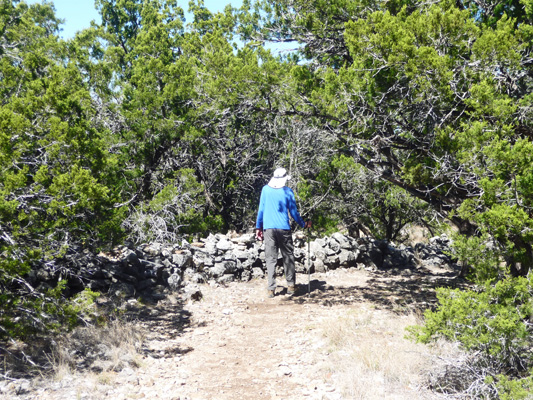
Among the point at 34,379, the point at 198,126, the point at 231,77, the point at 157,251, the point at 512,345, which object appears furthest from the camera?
the point at 198,126

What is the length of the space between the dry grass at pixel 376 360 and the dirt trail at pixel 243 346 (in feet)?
0.18

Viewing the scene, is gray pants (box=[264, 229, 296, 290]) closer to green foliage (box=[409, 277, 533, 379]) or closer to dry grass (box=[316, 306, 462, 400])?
dry grass (box=[316, 306, 462, 400])

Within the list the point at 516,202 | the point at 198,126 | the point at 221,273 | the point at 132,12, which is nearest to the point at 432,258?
the point at 221,273

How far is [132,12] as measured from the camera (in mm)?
21078

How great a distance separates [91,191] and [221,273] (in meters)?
4.46

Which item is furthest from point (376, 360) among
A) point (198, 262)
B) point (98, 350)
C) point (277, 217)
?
point (198, 262)

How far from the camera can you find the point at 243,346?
5656 millimetres

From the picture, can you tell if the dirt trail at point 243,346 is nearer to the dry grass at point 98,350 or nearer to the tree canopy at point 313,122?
the dry grass at point 98,350

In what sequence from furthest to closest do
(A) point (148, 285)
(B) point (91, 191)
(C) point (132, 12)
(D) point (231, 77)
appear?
(C) point (132, 12) → (A) point (148, 285) → (D) point (231, 77) → (B) point (91, 191)

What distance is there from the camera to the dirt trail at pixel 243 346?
4.20m

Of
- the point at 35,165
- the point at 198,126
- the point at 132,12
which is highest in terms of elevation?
the point at 132,12

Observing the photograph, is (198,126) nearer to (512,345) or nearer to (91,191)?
(91,191)

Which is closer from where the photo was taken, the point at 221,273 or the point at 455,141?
the point at 455,141

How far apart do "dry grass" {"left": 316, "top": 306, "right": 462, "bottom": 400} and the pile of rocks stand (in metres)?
1.54
